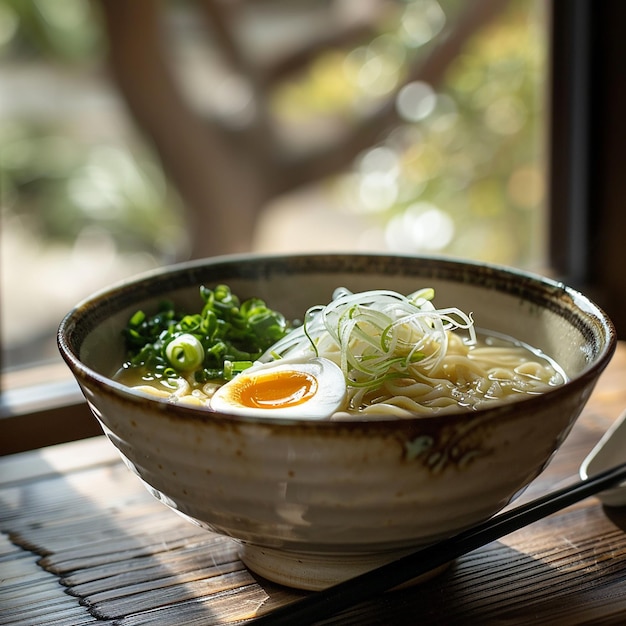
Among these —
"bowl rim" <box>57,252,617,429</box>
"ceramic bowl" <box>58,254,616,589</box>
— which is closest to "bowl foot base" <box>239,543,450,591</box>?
"ceramic bowl" <box>58,254,616,589</box>

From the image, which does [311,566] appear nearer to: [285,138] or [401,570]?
[401,570]

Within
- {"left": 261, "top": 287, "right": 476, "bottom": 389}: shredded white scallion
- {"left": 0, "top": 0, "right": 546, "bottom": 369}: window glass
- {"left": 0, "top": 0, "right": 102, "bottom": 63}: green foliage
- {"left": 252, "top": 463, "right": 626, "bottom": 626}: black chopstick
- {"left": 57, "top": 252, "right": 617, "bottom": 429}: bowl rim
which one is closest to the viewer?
{"left": 57, "top": 252, "right": 617, "bottom": 429}: bowl rim

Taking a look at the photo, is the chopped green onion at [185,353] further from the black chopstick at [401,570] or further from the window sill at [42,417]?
the window sill at [42,417]

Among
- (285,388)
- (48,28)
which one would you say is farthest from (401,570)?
(48,28)

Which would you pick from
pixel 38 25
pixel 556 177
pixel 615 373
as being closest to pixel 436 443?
pixel 615 373

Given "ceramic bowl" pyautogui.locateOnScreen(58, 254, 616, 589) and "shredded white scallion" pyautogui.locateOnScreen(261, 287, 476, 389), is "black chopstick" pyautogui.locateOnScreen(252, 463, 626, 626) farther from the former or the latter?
"shredded white scallion" pyautogui.locateOnScreen(261, 287, 476, 389)
